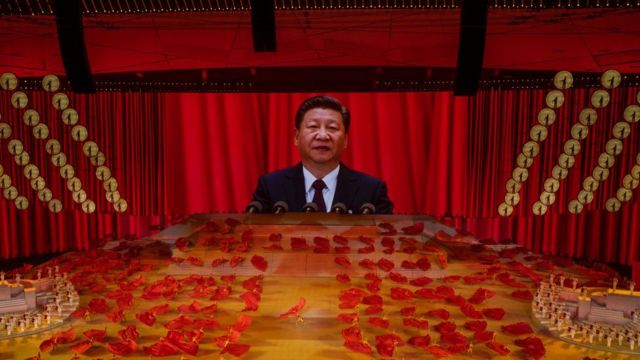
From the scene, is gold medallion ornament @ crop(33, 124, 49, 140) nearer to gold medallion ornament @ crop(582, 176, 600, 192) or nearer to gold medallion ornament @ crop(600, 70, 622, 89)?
gold medallion ornament @ crop(600, 70, 622, 89)

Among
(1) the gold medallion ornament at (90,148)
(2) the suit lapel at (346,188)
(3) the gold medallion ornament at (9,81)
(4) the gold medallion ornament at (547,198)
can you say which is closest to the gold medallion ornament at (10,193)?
(1) the gold medallion ornament at (90,148)

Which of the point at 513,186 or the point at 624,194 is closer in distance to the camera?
the point at 624,194

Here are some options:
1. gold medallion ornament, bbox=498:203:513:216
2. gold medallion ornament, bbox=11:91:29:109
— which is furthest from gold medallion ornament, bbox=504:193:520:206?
gold medallion ornament, bbox=11:91:29:109

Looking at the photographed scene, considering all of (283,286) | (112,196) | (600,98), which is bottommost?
(283,286)

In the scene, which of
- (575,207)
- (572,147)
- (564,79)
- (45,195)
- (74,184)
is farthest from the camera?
(74,184)

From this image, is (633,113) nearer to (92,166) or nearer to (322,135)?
(322,135)

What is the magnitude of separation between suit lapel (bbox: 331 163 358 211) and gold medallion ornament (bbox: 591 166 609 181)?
2.03 m

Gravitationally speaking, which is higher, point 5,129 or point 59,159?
point 5,129

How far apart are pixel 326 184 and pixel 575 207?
87.2 inches

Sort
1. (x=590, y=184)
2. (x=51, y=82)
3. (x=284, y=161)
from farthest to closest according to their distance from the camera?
(x=284, y=161), (x=590, y=184), (x=51, y=82)

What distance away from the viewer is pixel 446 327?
235 cm

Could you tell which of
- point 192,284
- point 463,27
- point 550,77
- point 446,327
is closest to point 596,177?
point 550,77

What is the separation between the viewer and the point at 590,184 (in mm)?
4852

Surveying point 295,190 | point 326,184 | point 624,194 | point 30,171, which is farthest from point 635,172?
point 30,171
